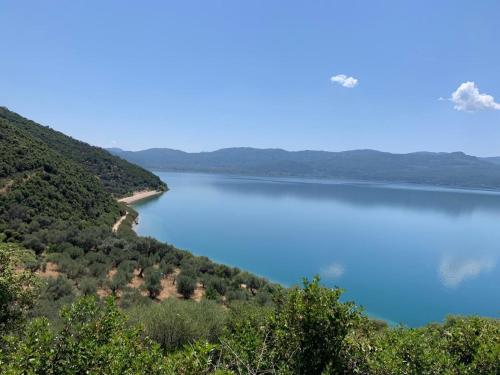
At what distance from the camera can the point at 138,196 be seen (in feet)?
294

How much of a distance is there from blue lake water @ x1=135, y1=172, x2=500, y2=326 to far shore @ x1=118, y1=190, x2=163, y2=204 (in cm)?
323

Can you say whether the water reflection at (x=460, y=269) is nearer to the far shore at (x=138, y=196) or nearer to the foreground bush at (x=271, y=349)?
the foreground bush at (x=271, y=349)

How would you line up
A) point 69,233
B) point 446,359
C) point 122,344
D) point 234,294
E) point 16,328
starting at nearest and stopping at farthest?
point 122,344
point 446,359
point 16,328
point 234,294
point 69,233

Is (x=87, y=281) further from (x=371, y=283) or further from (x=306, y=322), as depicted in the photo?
(x=371, y=283)

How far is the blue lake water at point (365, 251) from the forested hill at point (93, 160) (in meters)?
11.0

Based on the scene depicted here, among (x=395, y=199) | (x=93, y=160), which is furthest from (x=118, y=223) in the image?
(x=395, y=199)

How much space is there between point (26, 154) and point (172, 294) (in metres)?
34.0

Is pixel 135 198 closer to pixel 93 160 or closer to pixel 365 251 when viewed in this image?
pixel 93 160

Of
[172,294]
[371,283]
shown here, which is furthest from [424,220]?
[172,294]

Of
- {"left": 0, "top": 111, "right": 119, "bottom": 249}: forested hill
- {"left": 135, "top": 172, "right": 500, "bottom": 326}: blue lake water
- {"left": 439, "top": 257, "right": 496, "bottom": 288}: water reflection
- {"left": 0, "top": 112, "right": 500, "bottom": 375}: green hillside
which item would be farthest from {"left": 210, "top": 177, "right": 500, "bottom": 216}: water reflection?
{"left": 0, "top": 112, "right": 500, "bottom": 375}: green hillside

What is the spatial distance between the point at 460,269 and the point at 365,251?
11627 mm

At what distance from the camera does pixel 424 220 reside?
8544 centimetres

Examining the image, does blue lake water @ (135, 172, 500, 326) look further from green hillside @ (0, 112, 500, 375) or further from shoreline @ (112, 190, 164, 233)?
green hillside @ (0, 112, 500, 375)

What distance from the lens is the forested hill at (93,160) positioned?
266 ft
